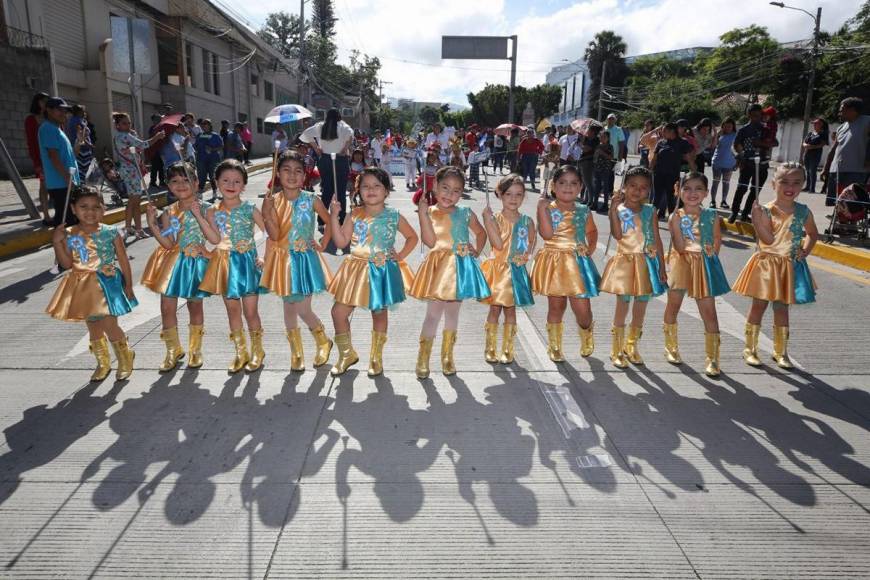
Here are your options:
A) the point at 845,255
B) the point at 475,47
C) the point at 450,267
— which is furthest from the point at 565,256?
the point at 475,47

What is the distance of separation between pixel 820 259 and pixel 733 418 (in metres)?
6.56

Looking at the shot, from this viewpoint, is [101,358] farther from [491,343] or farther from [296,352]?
[491,343]

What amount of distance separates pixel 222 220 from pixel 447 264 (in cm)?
166

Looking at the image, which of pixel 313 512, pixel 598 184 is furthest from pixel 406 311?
pixel 598 184

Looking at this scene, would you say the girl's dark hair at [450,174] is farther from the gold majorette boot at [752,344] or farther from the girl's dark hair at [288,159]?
the gold majorette boot at [752,344]

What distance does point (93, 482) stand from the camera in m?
2.94

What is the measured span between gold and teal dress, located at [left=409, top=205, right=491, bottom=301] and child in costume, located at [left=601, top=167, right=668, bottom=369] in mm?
1024

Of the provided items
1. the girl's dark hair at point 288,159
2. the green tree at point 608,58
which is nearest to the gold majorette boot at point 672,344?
the girl's dark hair at point 288,159

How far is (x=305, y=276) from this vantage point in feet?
14.0

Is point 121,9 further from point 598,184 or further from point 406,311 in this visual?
point 406,311

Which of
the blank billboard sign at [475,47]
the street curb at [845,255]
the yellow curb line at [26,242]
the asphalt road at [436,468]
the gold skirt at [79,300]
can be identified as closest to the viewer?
the asphalt road at [436,468]

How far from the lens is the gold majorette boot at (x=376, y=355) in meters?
4.32

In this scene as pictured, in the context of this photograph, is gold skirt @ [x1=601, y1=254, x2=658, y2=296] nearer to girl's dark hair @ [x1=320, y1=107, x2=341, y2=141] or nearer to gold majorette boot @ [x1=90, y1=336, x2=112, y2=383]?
gold majorette boot @ [x1=90, y1=336, x2=112, y2=383]

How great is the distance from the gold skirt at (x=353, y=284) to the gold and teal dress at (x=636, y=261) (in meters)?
1.78
